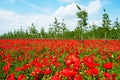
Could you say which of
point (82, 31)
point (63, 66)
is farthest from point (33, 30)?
point (63, 66)

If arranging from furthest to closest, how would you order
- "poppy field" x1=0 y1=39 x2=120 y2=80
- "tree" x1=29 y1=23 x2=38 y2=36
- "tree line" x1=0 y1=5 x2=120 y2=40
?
1. "tree" x1=29 y1=23 x2=38 y2=36
2. "tree line" x1=0 y1=5 x2=120 y2=40
3. "poppy field" x1=0 y1=39 x2=120 y2=80

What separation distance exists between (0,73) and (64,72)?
4931mm

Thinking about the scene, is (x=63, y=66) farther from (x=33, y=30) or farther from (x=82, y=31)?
(x=33, y=30)

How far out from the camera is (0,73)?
8469 millimetres

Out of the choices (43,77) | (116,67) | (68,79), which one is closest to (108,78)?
(68,79)

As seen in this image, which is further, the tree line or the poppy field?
the tree line

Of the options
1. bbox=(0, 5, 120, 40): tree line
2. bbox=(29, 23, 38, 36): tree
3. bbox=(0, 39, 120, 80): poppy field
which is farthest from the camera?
bbox=(29, 23, 38, 36): tree

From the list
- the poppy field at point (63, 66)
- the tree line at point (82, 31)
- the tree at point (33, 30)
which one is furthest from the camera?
the tree at point (33, 30)

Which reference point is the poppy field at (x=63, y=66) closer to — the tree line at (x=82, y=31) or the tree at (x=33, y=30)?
the tree line at (x=82, y=31)

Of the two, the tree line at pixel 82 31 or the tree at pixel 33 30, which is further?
the tree at pixel 33 30

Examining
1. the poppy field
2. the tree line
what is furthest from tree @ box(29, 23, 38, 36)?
the poppy field

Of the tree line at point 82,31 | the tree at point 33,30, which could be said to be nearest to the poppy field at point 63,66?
the tree line at point 82,31

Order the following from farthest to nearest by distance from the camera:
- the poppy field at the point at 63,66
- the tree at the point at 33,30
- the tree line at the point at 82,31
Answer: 1. the tree at the point at 33,30
2. the tree line at the point at 82,31
3. the poppy field at the point at 63,66

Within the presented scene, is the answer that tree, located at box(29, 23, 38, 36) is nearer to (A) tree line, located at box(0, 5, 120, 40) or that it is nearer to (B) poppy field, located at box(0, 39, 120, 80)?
(A) tree line, located at box(0, 5, 120, 40)
